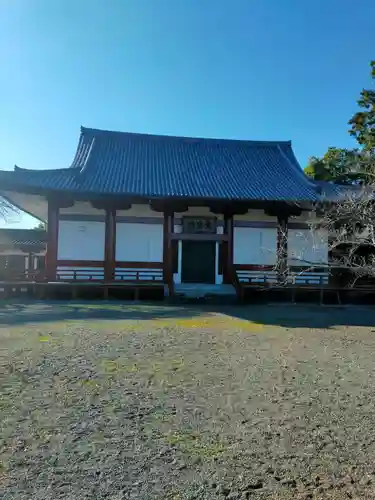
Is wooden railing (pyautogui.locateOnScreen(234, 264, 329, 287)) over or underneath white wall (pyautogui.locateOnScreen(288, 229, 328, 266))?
underneath

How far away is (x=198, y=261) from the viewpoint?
1603 cm

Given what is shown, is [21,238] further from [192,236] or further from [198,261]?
[192,236]

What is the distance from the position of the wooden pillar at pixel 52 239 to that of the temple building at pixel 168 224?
34 mm

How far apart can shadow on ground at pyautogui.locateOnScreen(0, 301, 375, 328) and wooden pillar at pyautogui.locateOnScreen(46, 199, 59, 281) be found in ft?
7.36

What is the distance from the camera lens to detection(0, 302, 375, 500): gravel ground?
8.61 feet

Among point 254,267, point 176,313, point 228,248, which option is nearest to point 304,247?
point 254,267

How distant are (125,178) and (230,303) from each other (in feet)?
21.2

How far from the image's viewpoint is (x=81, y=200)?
14898 mm

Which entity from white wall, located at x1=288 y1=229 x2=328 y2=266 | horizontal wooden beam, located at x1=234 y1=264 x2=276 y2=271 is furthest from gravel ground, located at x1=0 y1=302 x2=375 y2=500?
white wall, located at x1=288 y1=229 x2=328 y2=266

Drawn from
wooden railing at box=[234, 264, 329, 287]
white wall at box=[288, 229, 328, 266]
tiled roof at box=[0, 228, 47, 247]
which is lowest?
wooden railing at box=[234, 264, 329, 287]

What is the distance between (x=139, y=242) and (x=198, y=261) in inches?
95.5

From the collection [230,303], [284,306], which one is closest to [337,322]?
[284,306]

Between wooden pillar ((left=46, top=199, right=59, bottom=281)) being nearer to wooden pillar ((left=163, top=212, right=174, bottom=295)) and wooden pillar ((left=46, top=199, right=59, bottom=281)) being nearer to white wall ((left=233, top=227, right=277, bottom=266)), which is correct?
wooden pillar ((left=163, top=212, right=174, bottom=295))

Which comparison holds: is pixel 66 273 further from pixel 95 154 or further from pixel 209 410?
pixel 209 410
